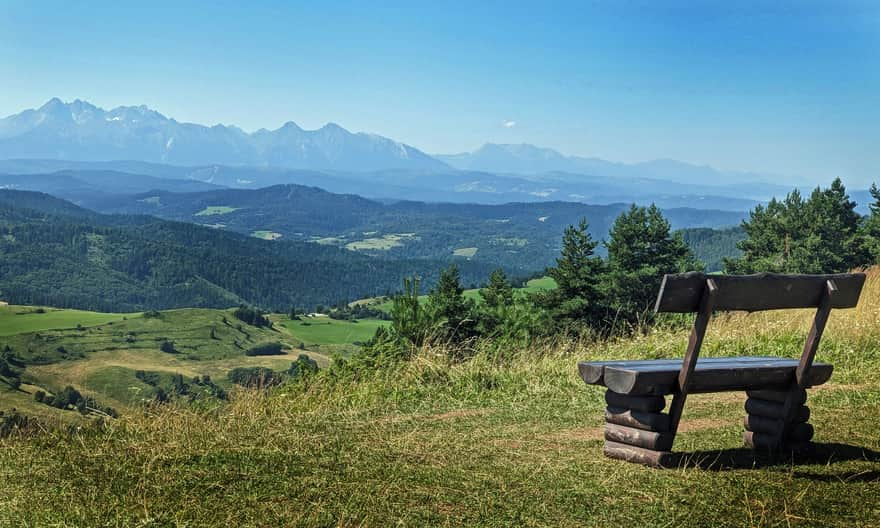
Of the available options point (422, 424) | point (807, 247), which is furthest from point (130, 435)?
point (807, 247)

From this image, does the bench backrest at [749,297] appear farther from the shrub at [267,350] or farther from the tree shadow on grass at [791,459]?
the shrub at [267,350]

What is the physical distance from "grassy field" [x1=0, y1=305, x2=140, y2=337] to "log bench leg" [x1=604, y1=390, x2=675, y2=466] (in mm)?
130908

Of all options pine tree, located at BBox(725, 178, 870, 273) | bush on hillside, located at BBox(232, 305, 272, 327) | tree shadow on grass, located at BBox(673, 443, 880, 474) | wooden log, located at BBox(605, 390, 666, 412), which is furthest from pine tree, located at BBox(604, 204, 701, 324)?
bush on hillside, located at BBox(232, 305, 272, 327)

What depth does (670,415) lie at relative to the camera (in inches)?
237

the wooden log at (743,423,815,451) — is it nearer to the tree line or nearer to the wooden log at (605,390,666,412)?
A: the wooden log at (605,390,666,412)

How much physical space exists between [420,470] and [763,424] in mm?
2753

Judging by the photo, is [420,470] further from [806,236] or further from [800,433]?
[806,236]

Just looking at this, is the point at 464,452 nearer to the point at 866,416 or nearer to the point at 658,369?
the point at 658,369

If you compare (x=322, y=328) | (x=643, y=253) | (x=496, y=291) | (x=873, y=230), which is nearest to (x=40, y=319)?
(x=322, y=328)

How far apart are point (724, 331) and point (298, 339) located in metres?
114

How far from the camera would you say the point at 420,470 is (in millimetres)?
5703

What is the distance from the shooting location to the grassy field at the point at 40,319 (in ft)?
422

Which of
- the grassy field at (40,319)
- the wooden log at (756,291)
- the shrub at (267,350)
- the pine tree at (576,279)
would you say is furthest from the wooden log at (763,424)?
Result: the grassy field at (40,319)

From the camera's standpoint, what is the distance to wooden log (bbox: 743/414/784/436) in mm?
6492
